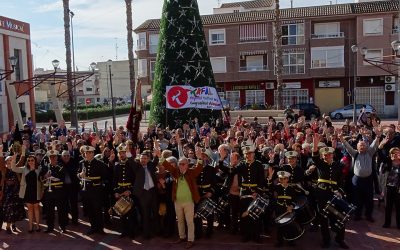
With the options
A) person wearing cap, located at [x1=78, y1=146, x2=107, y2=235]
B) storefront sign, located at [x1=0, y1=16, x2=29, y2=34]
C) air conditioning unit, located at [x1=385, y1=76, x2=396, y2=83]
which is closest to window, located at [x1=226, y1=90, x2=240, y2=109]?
air conditioning unit, located at [x1=385, y1=76, x2=396, y2=83]

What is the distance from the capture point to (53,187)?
905 cm

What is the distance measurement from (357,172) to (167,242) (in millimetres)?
4193

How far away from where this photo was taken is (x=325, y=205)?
7.86 m

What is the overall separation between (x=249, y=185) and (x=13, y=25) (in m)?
27.2

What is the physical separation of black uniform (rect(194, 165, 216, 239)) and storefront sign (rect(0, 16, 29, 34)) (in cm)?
2540

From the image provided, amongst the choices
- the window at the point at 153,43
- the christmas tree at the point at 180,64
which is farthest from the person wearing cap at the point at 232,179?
the window at the point at 153,43

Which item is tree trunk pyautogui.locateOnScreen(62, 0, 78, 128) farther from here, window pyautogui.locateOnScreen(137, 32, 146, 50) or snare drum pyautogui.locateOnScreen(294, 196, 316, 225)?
snare drum pyautogui.locateOnScreen(294, 196, 316, 225)

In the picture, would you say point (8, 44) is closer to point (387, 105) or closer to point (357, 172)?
point (357, 172)

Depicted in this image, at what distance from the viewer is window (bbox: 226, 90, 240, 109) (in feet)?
A: 141

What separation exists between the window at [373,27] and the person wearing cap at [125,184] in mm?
34873

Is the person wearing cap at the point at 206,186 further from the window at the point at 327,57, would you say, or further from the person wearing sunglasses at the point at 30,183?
the window at the point at 327,57

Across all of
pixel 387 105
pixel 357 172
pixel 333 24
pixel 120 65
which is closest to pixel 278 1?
pixel 333 24

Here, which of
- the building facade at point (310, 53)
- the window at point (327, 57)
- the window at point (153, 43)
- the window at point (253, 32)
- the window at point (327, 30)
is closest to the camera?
the building facade at point (310, 53)

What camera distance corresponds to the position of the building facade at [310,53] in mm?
38500
